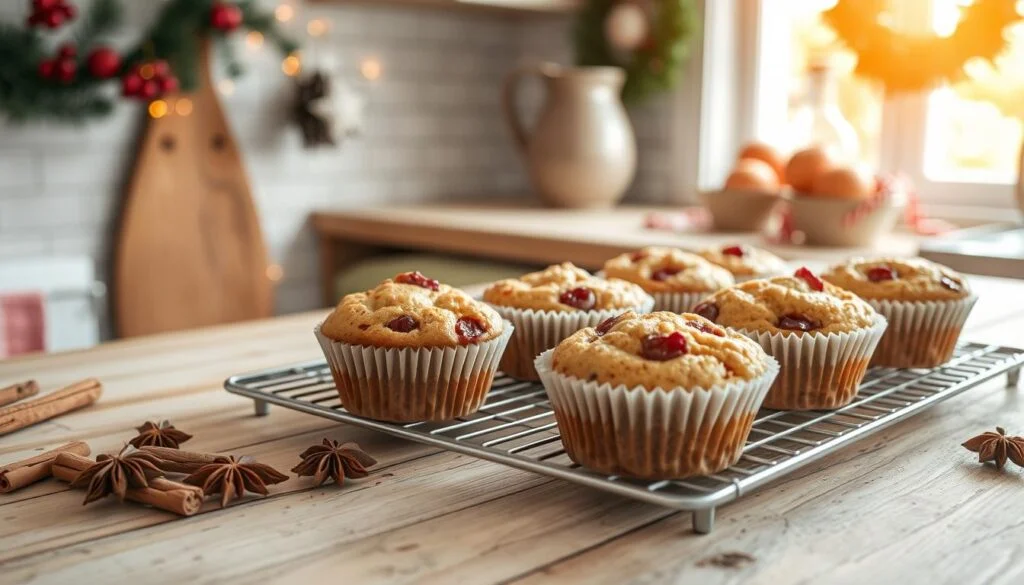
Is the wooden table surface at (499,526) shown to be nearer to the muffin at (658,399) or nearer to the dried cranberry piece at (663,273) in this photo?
the muffin at (658,399)

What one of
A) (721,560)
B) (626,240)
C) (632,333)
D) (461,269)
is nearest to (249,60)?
(461,269)

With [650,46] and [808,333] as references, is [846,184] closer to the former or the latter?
[650,46]

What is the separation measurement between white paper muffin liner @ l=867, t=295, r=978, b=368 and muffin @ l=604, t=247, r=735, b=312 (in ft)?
0.76

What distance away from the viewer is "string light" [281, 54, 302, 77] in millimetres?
3180

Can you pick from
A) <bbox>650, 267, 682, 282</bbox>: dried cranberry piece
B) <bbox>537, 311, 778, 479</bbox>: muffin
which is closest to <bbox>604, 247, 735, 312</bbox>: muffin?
<bbox>650, 267, 682, 282</bbox>: dried cranberry piece

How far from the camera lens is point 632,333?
0.99 meters

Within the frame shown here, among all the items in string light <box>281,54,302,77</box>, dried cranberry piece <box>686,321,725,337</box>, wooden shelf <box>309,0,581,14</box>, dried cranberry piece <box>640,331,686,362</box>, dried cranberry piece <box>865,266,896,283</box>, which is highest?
wooden shelf <box>309,0,581,14</box>

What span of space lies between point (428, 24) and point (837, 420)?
268cm

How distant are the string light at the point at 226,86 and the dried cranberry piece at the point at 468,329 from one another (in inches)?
83.5

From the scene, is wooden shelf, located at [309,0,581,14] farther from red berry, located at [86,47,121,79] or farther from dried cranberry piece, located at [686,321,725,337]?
dried cranberry piece, located at [686,321,725,337]

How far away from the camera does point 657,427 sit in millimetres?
905

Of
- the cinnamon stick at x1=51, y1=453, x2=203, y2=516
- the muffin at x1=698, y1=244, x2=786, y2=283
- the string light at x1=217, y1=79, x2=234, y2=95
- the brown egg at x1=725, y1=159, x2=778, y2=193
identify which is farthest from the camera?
the string light at x1=217, y1=79, x2=234, y2=95

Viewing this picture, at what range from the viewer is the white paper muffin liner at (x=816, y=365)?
3.75 ft

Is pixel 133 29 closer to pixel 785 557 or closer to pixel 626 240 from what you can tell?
pixel 626 240
